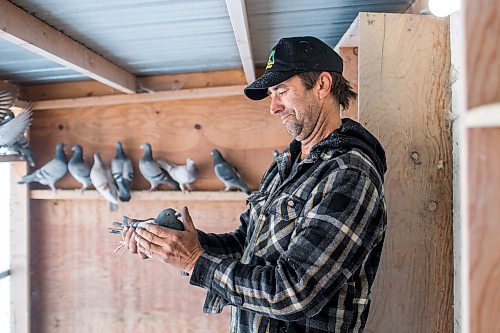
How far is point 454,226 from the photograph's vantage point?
1.17 metres

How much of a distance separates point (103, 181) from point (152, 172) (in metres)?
0.30

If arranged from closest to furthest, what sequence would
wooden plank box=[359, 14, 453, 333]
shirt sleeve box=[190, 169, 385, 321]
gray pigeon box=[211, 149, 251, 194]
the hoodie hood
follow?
shirt sleeve box=[190, 169, 385, 321] < the hoodie hood < wooden plank box=[359, 14, 453, 333] < gray pigeon box=[211, 149, 251, 194]

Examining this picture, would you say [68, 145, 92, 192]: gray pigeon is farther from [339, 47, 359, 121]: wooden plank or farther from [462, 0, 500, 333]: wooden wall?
[462, 0, 500, 333]: wooden wall

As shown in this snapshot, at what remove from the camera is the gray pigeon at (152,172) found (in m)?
2.50

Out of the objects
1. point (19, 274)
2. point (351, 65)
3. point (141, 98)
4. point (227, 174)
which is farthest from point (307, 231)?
point (19, 274)

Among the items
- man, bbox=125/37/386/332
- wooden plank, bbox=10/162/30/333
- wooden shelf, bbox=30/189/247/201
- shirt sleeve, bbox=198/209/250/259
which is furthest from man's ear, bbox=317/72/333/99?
wooden plank, bbox=10/162/30/333

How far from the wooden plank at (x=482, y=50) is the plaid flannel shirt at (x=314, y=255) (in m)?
0.42

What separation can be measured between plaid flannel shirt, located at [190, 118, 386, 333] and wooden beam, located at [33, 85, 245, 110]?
142 centimetres

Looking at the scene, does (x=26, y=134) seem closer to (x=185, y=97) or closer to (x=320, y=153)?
(x=185, y=97)

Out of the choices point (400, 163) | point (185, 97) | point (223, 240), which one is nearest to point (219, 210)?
point (185, 97)

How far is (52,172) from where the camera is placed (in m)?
2.57

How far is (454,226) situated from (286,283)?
60cm

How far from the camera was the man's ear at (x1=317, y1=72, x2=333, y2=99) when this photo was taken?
3.46 feet

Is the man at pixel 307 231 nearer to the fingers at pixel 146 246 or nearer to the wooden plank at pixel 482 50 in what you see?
the fingers at pixel 146 246
